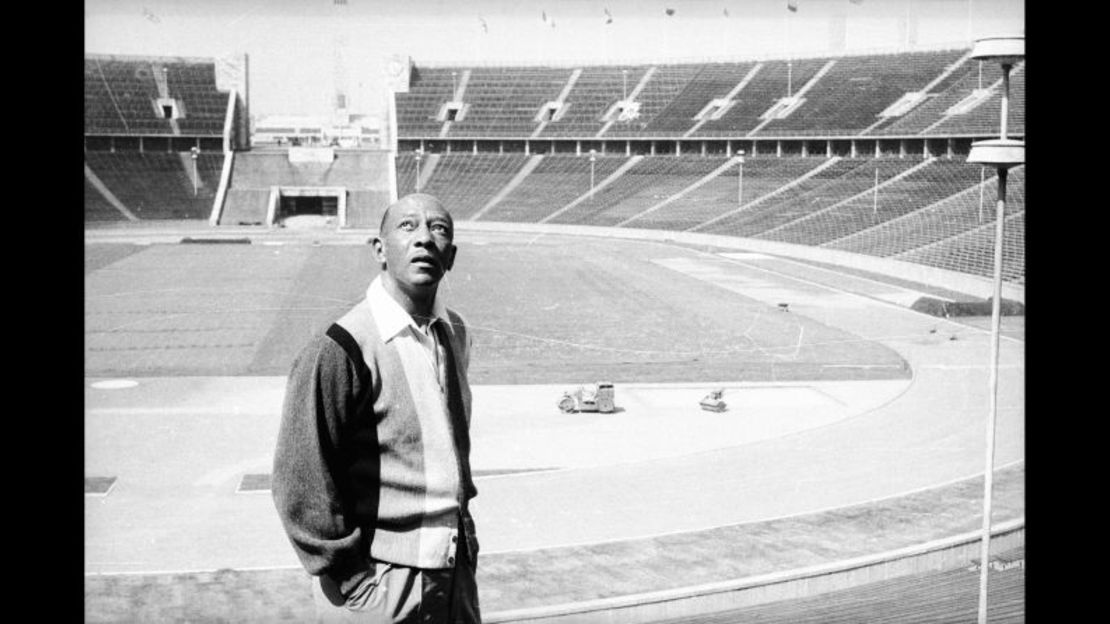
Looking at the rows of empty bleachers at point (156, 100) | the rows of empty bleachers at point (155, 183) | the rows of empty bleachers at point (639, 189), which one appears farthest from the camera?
the rows of empty bleachers at point (639, 189)

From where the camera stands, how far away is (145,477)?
11.1 meters

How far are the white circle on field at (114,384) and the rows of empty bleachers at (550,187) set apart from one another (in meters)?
23.1

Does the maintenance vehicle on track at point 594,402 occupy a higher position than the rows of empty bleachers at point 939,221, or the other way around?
the rows of empty bleachers at point 939,221

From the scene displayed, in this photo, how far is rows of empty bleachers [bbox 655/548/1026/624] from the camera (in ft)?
21.6

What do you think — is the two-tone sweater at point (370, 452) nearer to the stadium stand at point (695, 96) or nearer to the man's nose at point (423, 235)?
the man's nose at point (423, 235)

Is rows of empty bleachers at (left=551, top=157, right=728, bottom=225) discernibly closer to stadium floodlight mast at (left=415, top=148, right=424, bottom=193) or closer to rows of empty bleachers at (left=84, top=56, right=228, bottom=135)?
stadium floodlight mast at (left=415, top=148, right=424, bottom=193)

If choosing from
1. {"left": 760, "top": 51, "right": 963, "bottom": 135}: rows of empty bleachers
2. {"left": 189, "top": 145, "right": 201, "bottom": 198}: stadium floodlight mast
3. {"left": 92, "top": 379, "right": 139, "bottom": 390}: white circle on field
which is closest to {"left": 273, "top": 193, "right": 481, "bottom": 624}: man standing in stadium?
{"left": 92, "top": 379, "right": 139, "bottom": 390}: white circle on field

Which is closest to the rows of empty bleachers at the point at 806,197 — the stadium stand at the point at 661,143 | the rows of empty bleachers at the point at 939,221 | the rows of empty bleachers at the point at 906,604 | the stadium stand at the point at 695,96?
the stadium stand at the point at 661,143

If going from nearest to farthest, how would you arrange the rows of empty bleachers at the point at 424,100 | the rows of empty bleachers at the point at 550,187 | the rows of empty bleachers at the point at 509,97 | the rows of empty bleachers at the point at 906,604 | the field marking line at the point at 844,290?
the rows of empty bleachers at the point at 906,604 < the field marking line at the point at 844,290 < the rows of empty bleachers at the point at 424,100 < the rows of empty bleachers at the point at 550,187 < the rows of empty bleachers at the point at 509,97

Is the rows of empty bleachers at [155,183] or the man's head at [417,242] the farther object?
the rows of empty bleachers at [155,183]

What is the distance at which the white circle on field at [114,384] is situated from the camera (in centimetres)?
1516

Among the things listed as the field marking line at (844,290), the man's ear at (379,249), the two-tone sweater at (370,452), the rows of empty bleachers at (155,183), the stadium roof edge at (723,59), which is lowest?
the field marking line at (844,290)
